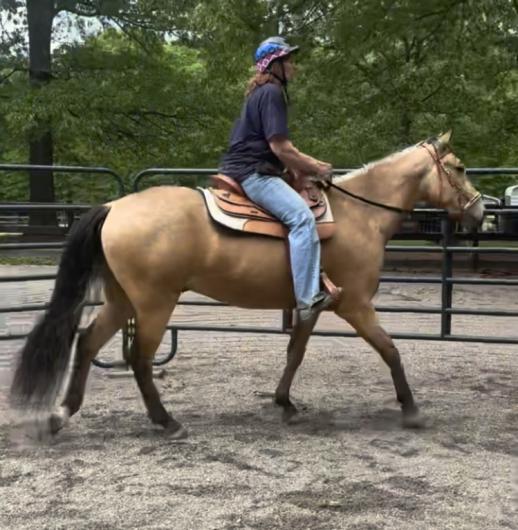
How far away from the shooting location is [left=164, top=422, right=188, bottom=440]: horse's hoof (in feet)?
15.1

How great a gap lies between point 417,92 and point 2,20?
10272mm

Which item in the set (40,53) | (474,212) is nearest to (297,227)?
(474,212)

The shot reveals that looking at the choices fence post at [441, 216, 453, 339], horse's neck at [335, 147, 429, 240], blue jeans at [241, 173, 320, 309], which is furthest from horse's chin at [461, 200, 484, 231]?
blue jeans at [241, 173, 320, 309]

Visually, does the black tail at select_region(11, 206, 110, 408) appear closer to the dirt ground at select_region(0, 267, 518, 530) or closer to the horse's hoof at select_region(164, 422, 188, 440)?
the dirt ground at select_region(0, 267, 518, 530)

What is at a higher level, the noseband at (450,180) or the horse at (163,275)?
the noseband at (450,180)

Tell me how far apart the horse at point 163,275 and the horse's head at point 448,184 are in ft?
1.03

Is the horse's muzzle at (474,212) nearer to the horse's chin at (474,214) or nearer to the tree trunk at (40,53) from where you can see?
the horse's chin at (474,214)

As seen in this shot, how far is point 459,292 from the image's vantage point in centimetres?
1217

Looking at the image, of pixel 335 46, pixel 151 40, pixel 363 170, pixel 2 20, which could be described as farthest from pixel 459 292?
Answer: pixel 2 20

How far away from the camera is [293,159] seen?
450 centimetres

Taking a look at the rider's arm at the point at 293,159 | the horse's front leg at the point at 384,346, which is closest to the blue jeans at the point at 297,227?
the rider's arm at the point at 293,159

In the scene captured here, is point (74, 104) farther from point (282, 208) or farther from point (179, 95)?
point (282, 208)

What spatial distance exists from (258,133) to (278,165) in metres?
0.23

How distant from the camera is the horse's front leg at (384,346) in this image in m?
4.77
